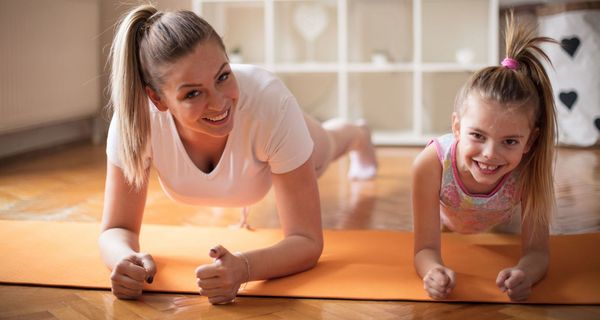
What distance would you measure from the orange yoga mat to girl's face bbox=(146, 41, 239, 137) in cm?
33

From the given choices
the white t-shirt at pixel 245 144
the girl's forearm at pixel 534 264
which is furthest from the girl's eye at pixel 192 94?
the girl's forearm at pixel 534 264

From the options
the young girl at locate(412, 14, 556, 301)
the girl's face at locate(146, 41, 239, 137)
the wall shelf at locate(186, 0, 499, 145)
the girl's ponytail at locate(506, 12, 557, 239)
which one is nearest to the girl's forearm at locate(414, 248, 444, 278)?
the young girl at locate(412, 14, 556, 301)

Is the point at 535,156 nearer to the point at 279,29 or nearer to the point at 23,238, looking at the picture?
the point at 23,238

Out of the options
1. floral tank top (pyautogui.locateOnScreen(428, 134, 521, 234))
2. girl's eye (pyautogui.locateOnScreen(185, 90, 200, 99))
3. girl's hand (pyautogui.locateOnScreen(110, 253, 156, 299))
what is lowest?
girl's hand (pyautogui.locateOnScreen(110, 253, 156, 299))

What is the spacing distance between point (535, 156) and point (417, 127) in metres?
2.56

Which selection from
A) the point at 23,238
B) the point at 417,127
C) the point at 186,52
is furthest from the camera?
the point at 417,127

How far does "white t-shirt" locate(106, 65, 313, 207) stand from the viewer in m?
1.68

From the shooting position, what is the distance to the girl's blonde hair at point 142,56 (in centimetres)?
149

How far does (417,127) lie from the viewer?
13.6 ft

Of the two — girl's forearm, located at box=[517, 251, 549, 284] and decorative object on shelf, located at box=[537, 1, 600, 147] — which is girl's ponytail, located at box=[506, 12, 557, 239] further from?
decorative object on shelf, located at box=[537, 1, 600, 147]

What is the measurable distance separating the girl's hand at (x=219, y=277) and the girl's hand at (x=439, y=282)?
0.36m

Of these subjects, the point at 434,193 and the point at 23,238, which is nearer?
the point at 434,193

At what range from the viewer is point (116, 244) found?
1625 mm

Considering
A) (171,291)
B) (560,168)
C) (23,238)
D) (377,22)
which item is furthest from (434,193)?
(377,22)
